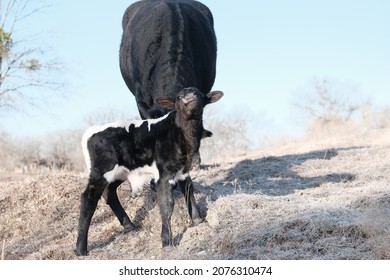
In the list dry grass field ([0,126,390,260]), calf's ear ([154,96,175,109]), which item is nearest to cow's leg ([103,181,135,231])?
dry grass field ([0,126,390,260])

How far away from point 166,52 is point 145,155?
2.36 meters

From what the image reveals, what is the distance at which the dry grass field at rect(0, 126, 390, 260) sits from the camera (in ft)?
21.8

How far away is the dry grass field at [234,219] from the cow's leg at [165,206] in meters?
0.15

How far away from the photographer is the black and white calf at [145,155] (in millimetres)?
6867

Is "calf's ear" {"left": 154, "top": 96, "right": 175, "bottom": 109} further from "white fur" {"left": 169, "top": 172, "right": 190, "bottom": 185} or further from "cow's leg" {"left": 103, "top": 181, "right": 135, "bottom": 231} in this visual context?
"cow's leg" {"left": 103, "top": 181, "right": 135, "bottom": 231}

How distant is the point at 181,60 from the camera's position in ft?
28.5

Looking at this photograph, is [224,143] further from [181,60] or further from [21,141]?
[181,60]

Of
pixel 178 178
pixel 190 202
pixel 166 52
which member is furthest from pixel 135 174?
pixel 166 52

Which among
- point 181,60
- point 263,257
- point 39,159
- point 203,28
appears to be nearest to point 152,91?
point 181,60

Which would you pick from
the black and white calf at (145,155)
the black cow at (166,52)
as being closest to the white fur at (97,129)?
the black and white calf at (145,155)

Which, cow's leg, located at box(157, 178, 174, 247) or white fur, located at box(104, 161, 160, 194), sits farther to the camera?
white fur, located at box(104, 161, 160, 194)

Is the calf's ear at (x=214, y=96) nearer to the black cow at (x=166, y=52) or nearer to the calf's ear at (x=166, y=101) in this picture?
the calf's ear at (x=166, y=101)

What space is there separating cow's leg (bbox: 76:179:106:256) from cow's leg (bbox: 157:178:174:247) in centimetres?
73

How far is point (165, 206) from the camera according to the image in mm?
6852
